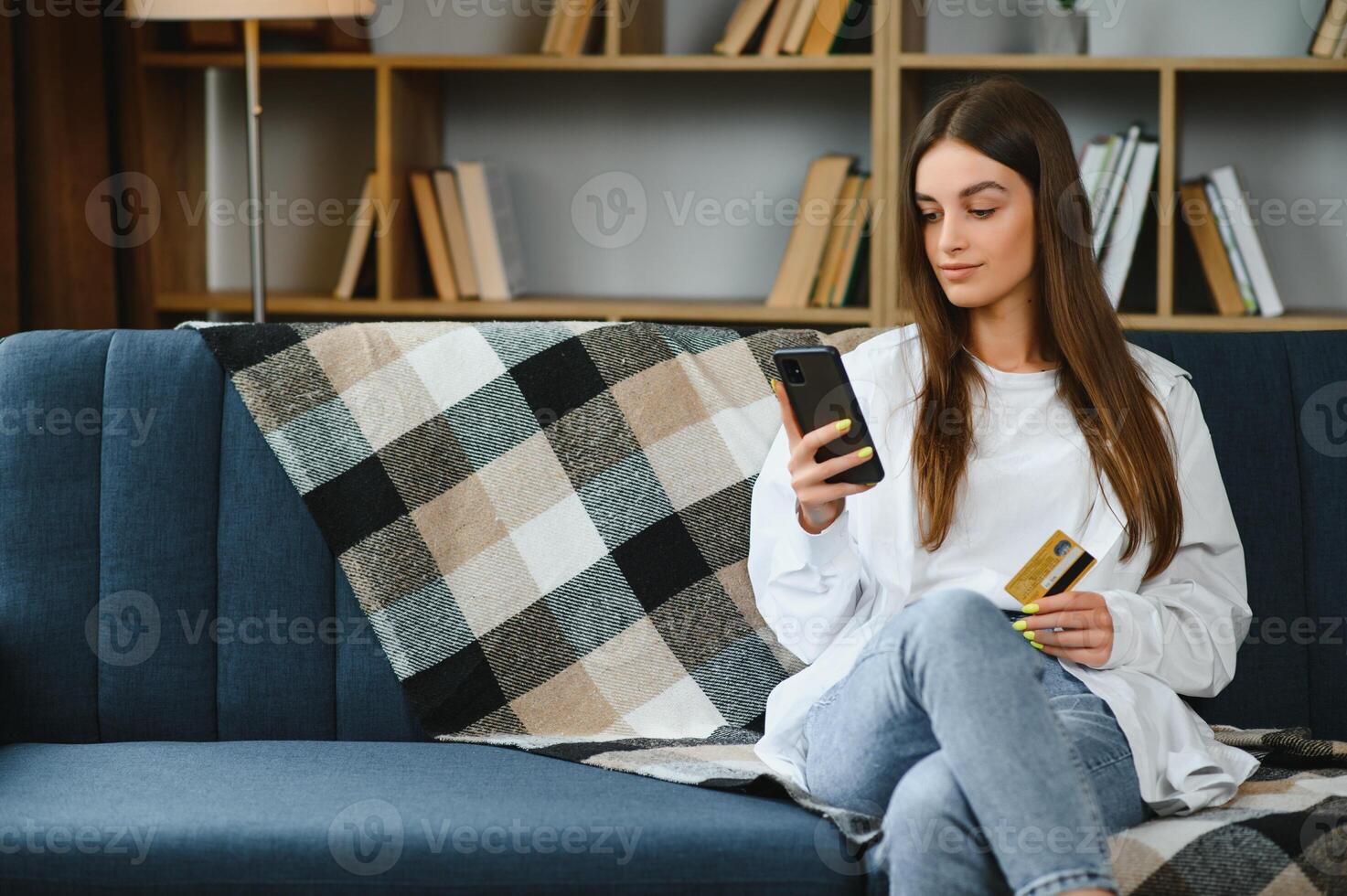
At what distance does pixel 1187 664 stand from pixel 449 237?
171cm

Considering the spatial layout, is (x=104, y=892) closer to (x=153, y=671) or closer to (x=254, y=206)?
(x=153, y=671)

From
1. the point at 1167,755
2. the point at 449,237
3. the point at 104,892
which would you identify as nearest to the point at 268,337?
the point at 104,892

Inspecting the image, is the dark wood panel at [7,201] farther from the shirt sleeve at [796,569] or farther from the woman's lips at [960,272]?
the woman's lips at [960,272]

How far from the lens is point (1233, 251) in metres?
2.50

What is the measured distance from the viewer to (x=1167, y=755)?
54.6 inches

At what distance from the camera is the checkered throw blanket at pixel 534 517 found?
65.5 inches

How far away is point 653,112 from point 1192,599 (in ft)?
5.71

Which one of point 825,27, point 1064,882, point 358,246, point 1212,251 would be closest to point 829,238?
point 825,27

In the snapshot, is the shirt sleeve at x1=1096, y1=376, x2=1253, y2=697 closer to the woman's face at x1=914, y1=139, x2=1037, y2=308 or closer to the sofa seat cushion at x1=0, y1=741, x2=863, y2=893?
the woman's face at x1=914, y1=139, x2=1037, y2=308

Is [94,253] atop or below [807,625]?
atop
